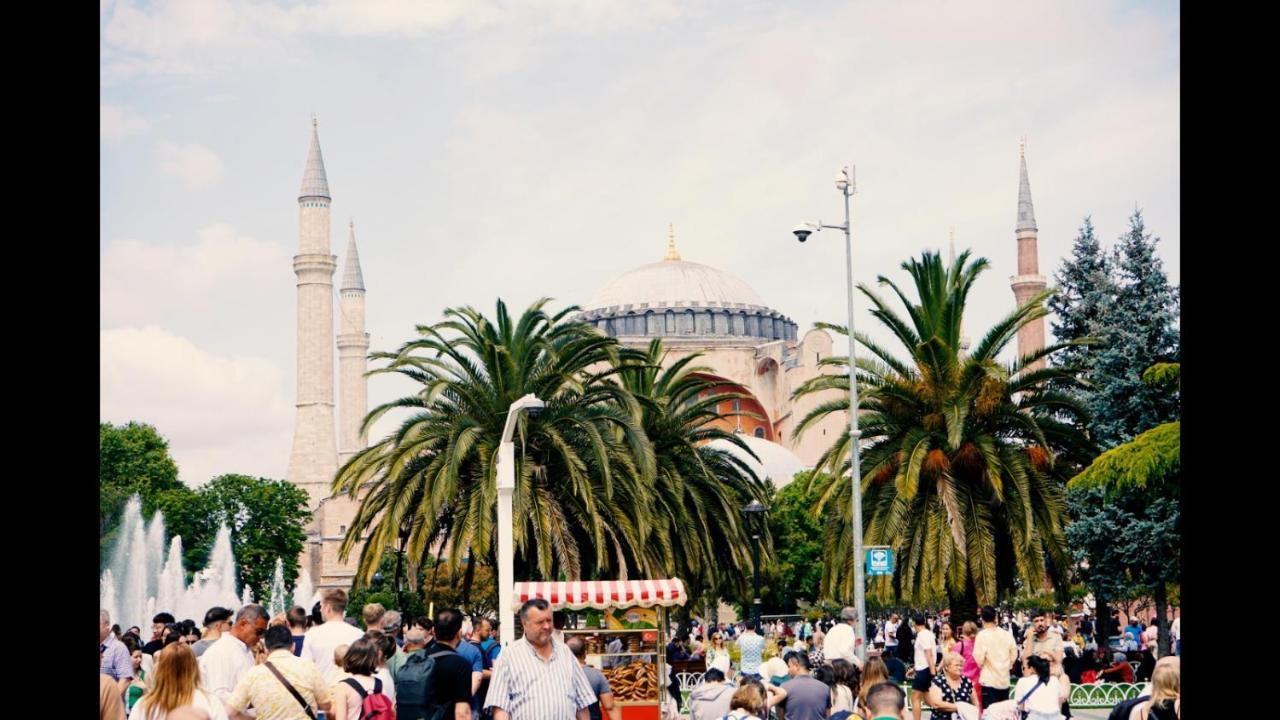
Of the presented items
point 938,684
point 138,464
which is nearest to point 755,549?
point 938,684

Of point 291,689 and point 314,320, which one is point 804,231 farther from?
point 314,320

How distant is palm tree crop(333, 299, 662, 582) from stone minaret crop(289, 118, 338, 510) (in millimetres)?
52350

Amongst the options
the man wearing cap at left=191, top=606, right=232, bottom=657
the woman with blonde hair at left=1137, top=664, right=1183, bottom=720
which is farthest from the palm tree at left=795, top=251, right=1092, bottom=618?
the woman with blonde hair at left=1137, top=664, right=1183, bottom=720

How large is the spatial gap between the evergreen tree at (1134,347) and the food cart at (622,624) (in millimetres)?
10696

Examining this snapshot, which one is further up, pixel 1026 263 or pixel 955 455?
pixel 1026 263

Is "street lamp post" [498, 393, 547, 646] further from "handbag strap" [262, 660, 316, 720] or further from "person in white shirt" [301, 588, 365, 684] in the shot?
"handbag strap" [262, 660, 316, 720]

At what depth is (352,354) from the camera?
283 feet

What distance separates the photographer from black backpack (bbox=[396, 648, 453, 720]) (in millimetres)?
7980

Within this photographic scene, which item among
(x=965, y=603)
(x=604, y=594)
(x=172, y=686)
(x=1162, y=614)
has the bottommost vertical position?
(x=1162, y=614)

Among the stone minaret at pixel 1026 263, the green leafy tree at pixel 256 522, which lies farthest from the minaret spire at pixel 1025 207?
the green leafy tree at pixel 256 522

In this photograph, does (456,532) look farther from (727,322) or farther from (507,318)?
(727,322)

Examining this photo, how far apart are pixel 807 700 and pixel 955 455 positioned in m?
13.0

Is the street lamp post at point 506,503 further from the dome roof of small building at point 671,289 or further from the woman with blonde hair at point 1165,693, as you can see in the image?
the dome roof of small building at point 671,289
